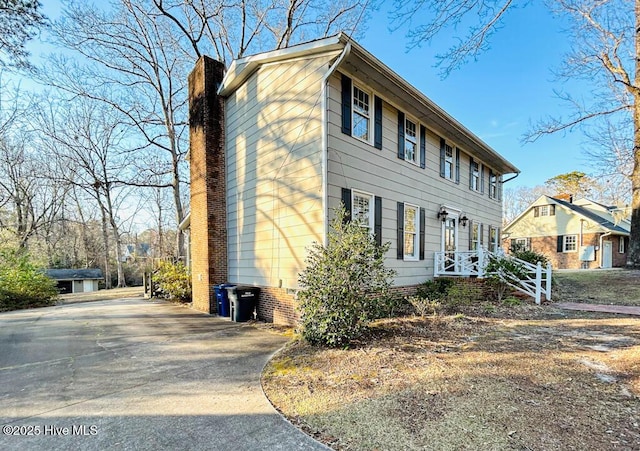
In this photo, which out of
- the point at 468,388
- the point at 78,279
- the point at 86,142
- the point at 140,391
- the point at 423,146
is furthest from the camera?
the point at 78,279

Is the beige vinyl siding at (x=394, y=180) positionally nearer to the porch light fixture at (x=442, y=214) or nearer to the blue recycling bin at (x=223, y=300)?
the porch light fixture at (x=442, y=214)

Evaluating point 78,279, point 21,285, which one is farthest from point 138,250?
point 21,285

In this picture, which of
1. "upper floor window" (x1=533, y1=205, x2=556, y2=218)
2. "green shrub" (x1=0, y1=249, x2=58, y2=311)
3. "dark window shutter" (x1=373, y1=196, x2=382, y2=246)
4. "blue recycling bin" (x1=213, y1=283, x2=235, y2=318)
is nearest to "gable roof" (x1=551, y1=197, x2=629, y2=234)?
"upper floor window" (x1=533, y1=205, x2=556, y2=218)

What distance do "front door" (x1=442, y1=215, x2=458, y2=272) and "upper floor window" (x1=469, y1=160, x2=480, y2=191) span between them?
7.66ft

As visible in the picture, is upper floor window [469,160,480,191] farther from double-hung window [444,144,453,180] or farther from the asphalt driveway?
the asphalt driveway

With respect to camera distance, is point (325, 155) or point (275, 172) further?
point (275, 172)

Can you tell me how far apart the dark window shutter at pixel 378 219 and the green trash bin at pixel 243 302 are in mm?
3420

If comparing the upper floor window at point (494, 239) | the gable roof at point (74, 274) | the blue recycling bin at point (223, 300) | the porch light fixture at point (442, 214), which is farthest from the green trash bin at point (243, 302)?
the gable roof at point (74, 274)

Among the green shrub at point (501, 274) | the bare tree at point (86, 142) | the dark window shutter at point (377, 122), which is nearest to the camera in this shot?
the dark window shutter at point (377, 122)

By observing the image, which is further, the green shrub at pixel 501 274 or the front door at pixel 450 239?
the front door at pixel 450 239

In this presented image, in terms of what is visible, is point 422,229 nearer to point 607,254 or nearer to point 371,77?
point 371,77

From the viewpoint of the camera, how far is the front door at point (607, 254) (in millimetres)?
22125

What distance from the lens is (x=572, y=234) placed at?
23.1 metres

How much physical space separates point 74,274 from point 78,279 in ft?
2.17
